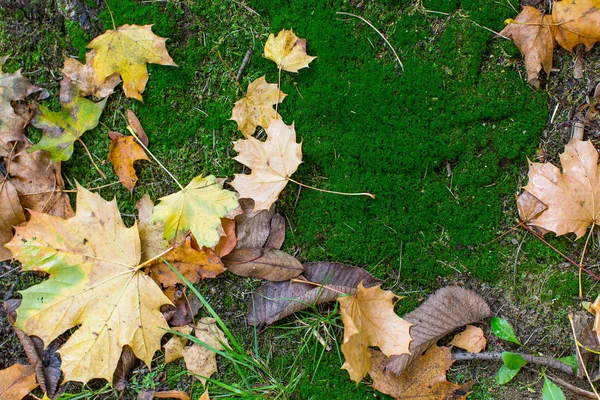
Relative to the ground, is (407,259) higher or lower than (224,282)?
higher

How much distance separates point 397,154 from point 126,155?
4.77 ft

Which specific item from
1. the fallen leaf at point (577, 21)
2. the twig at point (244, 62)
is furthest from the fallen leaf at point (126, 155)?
the fallen leaf at point (577, 21)

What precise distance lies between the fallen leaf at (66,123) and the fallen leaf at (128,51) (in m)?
0.18

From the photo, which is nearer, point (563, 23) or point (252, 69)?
point (563, 23)

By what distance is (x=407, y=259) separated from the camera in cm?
239

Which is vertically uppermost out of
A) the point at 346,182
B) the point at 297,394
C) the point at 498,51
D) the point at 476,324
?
the point at 498,51

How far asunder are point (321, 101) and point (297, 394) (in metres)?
1.54

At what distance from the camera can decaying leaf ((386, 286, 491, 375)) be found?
7.55ft

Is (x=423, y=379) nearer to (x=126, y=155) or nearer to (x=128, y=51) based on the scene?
(x=126, y=155)

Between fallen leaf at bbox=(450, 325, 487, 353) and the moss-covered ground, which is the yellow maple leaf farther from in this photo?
fallen leaf at bbox=(450, 325, 487, 353)

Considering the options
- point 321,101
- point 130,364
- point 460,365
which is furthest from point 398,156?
point 130,364

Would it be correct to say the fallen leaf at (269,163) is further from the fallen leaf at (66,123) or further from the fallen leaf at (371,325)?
the fallen leaf at (66,123)

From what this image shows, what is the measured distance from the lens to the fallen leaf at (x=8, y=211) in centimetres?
238

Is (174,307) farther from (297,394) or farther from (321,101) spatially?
(321,101)
